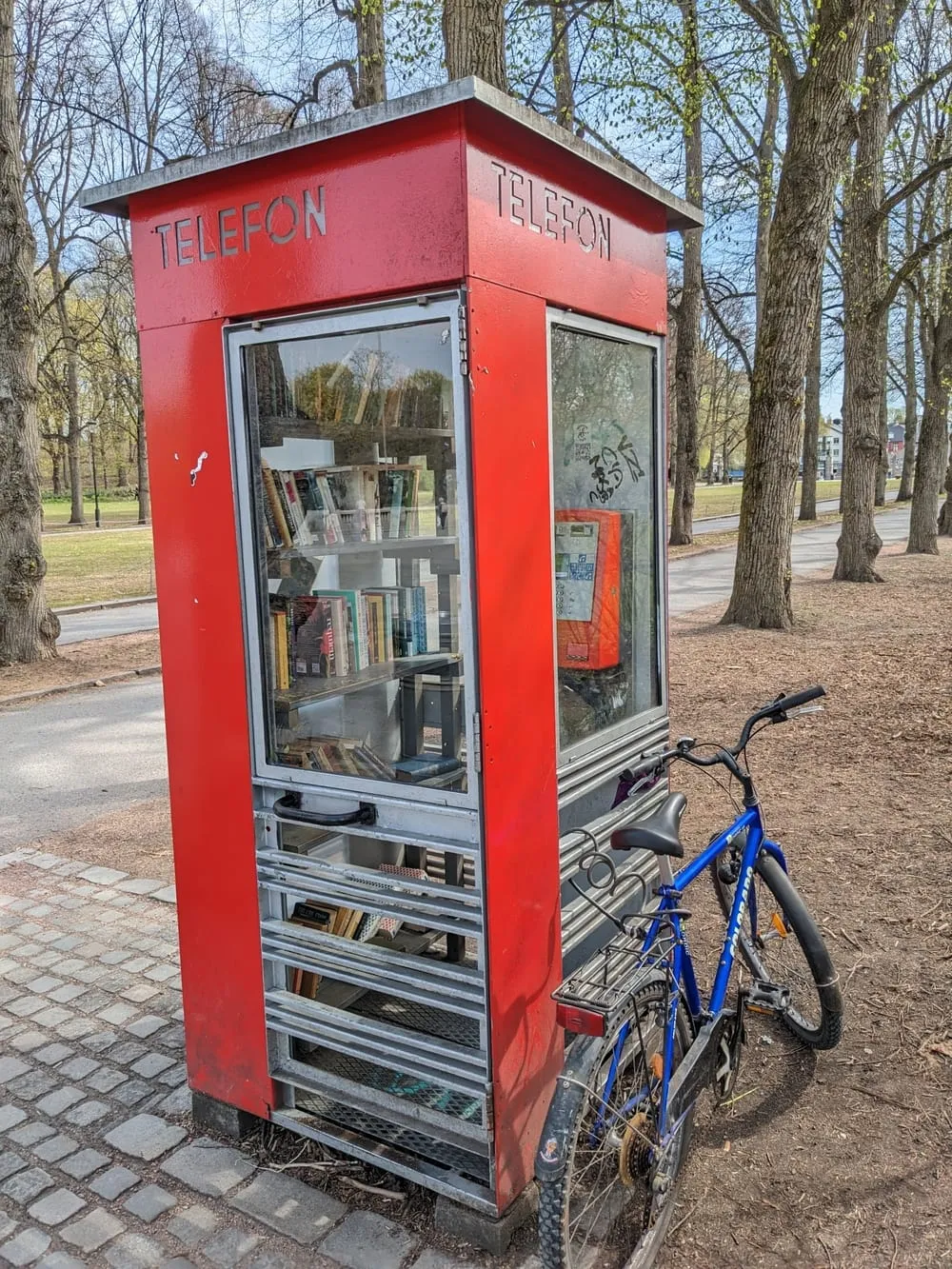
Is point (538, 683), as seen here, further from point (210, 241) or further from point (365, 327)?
point (210, 241)

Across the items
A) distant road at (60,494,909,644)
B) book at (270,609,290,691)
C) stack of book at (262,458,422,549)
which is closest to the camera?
book at (270,609,290,691)

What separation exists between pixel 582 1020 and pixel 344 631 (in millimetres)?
1388

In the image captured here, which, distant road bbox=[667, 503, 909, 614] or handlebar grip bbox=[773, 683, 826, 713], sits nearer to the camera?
handlebar grip bbox=[773, 683, 826, 713]

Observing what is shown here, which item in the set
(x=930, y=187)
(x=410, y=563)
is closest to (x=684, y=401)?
(x=930, y=187)

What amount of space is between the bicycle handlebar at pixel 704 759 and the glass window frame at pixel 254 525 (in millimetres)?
745

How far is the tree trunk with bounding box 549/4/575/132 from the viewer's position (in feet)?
33.8

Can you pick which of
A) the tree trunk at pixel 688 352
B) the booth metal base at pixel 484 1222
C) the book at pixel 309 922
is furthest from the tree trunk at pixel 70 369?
the booth metal base at pixel 484 1222

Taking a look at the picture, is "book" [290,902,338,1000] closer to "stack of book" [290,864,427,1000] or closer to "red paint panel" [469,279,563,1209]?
"stack of book" [290,864,427,1000]

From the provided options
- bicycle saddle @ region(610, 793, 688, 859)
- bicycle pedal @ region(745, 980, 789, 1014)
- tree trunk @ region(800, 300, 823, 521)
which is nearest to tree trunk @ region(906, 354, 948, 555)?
tree trunk @ region(800, 300, 823, 521)

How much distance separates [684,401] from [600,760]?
60.8ft

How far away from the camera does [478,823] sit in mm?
2494

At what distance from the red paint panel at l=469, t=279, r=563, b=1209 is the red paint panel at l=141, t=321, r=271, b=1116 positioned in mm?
794

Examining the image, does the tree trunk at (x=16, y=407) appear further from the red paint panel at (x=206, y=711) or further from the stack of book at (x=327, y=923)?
the stack of book at (x=327, y=923)

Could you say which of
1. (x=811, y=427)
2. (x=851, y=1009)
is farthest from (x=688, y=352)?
(x=851, y=1009)
